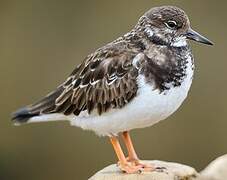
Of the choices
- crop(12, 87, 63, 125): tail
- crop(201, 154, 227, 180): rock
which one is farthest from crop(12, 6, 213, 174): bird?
crop(201, 154, 227, 180): rock

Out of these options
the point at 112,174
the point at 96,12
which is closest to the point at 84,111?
the point at 112,174

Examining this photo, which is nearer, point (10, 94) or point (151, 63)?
point (151, 63)

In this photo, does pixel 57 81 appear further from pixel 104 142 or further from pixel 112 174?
pixel 112 174

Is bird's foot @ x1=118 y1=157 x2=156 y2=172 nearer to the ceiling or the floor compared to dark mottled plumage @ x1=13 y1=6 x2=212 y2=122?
nearer to the floor

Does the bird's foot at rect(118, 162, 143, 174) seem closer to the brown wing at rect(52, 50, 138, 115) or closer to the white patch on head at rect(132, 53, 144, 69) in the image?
the brown wing at rect(52, 50, 138, 115)

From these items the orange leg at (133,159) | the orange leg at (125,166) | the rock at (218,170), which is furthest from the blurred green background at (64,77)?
the orange leg at (125,166)

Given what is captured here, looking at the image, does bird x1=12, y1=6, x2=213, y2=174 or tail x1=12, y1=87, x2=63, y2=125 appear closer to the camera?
bird x1=12, y1=6, x2=213, y2=174

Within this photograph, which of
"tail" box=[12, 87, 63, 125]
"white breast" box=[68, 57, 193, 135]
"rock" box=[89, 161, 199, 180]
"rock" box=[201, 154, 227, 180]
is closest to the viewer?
"white breast" box=[68, 57, 193, 135]

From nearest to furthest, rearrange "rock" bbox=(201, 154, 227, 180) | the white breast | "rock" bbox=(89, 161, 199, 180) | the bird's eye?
the white breast, the bird's eye, "rock" bbox=(89, 161, 199, 180), "rock" bbox=(201, 154, 227, 180)
